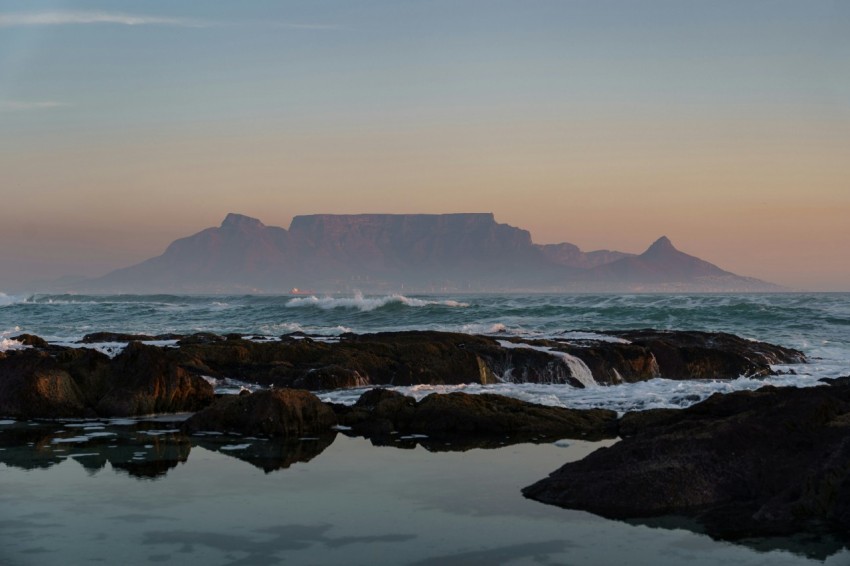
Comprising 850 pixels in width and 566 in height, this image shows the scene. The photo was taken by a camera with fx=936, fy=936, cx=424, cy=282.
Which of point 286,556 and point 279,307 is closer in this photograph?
point 286,556

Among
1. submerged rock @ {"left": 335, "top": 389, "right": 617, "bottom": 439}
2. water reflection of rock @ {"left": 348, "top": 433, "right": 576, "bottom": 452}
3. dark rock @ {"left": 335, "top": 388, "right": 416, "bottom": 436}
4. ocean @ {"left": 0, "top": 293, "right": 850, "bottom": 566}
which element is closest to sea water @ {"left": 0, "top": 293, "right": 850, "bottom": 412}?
dark rock @ {"left": 335, "top": 388, "right": 416, "bottom": 436}

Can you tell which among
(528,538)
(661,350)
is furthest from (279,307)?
(528,538)

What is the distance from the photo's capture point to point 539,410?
12883 millimetres

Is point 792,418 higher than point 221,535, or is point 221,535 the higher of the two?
point 792,418

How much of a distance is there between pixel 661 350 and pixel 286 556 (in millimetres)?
15057

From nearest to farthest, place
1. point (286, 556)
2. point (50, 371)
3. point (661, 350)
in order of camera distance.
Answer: point (286, 556) < point (50, 371) < point (661, 350)

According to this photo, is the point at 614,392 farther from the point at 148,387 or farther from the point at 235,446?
the point at 148,387

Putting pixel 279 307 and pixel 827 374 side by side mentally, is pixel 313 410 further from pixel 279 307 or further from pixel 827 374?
pixel 279 307

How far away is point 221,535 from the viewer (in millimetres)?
7062

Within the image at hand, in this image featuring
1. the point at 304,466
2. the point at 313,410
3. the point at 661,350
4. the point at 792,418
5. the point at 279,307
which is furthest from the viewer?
the point at 279,307

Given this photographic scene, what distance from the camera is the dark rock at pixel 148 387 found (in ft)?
44.9

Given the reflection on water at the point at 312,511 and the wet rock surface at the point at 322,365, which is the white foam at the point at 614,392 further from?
the reflection on water at the point at 312,511

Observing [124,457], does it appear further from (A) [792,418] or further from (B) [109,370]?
(A) [792,418]

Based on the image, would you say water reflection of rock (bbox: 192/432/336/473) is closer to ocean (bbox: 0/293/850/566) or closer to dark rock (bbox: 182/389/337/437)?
ocean (bbox: 0/293/850/566)
